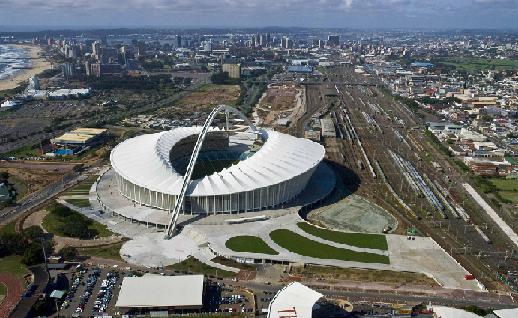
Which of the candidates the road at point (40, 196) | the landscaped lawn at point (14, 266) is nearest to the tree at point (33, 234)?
the landscaped lawn at point (14, 266)

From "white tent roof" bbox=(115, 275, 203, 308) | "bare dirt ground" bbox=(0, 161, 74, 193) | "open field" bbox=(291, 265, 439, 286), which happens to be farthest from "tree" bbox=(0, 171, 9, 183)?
"open field" bbox=(291, 265, 439, 286)

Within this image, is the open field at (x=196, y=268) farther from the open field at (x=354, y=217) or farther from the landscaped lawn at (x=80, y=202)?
the landscaped lawn at (x=80, y=202)

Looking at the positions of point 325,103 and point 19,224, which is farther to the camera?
point 325,103

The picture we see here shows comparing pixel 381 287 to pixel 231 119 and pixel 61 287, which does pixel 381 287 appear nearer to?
pixel 61 287

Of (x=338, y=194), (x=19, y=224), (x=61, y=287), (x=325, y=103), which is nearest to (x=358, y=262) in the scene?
(x=338, y=194)

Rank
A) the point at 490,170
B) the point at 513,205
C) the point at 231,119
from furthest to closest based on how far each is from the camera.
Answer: the point at 231,119 < the point at 490,170 < the point at 513,205

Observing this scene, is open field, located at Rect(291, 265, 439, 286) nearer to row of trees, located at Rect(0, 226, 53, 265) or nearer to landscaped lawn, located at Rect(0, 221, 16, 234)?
row of trees, located at Rect(0, 226, 53, 265)

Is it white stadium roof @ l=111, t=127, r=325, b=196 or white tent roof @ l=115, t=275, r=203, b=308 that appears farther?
white stadium roof @ l=111, t=127, r=325, b=196

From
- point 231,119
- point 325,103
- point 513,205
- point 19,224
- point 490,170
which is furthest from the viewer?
point 325,103
